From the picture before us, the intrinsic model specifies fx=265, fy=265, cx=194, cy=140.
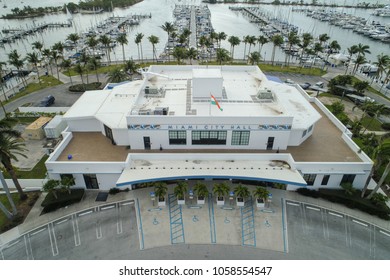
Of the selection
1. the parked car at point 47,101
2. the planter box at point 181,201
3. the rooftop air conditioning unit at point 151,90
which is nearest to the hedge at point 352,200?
the planter box at point 181,201

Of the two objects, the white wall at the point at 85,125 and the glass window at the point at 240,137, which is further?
the white wall at the point at 85,125

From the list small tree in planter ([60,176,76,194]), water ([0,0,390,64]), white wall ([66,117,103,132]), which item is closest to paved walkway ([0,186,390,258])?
small tree in planter ([60,176,76,194])

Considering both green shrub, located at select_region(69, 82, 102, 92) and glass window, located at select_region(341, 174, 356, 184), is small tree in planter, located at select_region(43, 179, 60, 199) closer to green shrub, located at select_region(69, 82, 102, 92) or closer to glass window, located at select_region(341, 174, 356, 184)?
glass window, located at select_region(341, 174, 356, 184)

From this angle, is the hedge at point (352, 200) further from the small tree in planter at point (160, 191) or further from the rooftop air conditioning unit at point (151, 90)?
the rooftop air conditioning unit at point (151, 90)

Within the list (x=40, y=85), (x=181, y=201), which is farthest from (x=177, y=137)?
(x=40, y=85)

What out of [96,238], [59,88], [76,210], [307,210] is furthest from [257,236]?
[59,88]

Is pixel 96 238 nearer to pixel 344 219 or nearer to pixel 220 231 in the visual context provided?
pixel 220 231
